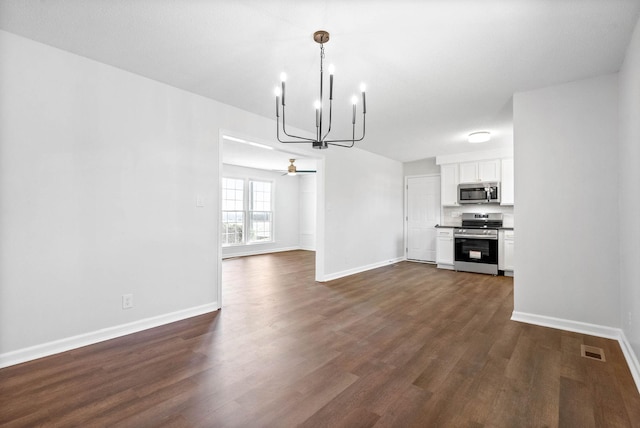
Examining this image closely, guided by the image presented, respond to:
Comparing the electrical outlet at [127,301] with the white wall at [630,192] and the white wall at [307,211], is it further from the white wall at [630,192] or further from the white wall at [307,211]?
the white wall at [307,211]

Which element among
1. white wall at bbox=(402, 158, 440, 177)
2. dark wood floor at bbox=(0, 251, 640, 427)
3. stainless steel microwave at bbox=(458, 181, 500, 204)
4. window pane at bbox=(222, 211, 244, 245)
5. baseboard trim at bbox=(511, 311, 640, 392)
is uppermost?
white wall at bbox=(402, 158, 440, 177)

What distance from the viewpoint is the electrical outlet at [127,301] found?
2863 millimetres

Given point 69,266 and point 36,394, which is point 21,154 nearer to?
point 69,266

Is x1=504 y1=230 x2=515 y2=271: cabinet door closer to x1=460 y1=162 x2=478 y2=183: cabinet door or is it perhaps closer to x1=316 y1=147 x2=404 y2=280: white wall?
x1=460 y1=162 x2=478 y2=183: cabinet door

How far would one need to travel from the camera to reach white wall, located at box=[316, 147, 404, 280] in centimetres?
528

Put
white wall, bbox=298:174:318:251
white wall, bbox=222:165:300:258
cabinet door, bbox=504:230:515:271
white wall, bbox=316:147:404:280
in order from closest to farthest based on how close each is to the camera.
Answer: white wall, bbox=316:147:404:280 → cabinet door, bbox=504:230:515:271 → white wall, bbox=222:165:300:258 → white wall, bbox=298:174:318:251

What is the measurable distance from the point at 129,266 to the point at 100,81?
5.68ft

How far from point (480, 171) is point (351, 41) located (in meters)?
5.01

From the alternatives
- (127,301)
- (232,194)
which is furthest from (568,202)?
(232,194)

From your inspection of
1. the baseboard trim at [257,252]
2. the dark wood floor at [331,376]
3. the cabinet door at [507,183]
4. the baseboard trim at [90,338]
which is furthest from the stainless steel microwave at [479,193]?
the baseboard trim at [90,338]

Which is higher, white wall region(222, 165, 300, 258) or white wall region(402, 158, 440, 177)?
white wall region(402, 158, 440, 177)

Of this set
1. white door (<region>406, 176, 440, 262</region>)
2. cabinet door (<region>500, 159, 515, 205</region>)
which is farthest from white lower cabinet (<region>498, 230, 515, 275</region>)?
white door (<region>406, 176, 440, 262</region>)

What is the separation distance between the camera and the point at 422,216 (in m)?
7.32

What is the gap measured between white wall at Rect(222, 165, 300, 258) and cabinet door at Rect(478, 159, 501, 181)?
5538 millimetres
